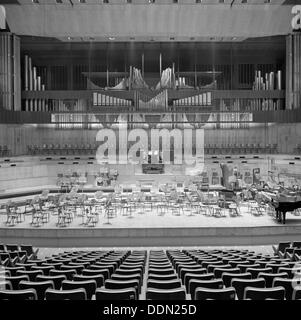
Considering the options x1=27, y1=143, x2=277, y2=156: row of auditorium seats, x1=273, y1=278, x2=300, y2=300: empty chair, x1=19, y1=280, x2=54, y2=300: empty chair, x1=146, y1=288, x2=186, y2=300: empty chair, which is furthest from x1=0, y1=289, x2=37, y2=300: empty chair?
x1=27, y1=143, x2=277, y2=156: row of auditorium seats

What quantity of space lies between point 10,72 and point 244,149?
41.5ft

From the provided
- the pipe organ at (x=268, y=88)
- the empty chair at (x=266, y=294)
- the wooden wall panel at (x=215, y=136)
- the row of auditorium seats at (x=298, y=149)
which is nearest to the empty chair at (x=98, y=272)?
the empty chair at (x=266, y=294)

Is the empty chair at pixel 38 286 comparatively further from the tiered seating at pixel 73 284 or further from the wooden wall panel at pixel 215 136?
the wooden wall panel at pixel 215 136

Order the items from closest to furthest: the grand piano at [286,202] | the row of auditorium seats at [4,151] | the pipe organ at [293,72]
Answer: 1. the grand piano at [286,202]
2. the row of auditorium seats at [4,151]
3. the pipe organ at [293,72]

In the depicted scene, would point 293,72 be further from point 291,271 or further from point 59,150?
point 291,271

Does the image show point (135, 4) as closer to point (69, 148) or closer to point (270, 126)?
point (69, 148)

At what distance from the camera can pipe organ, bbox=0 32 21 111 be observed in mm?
19281

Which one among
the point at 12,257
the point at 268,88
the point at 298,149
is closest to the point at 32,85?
the point at 268,88

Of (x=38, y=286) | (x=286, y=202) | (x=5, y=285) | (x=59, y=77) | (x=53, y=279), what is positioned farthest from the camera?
(x=59, y=77)

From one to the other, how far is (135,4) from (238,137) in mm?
9109

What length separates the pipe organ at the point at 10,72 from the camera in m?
19.3

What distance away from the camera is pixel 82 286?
4035 mm

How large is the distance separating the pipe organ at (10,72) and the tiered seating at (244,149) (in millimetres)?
10234
